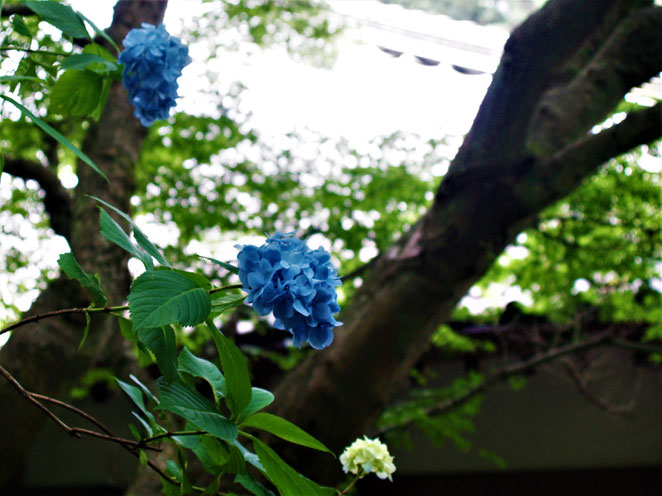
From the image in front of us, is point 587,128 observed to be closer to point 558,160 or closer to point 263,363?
point 558,160

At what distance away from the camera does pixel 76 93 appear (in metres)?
1.06

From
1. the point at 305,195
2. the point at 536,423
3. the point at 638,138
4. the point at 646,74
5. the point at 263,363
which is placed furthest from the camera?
the point at 536,423

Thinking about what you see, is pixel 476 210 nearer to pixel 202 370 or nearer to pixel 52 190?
pixel 202 370

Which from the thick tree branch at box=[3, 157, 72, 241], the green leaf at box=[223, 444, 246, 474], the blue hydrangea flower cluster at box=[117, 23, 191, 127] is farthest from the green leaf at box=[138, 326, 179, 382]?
the thick tree branch at box=[3, 157, 72, 241]

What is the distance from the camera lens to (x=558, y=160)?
1.96m

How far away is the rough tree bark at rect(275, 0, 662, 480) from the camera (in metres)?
1.94

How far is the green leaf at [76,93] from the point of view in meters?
1.03

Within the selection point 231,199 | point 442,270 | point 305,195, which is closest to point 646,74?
point 442,270

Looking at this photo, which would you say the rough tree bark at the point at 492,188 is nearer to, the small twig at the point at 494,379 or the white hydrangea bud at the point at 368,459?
the white hydrangea bud at the point at 368,459

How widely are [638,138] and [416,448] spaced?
183 inches

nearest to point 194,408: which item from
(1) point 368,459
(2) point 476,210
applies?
(1) point 368,459

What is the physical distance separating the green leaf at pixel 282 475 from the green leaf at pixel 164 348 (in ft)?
0.40


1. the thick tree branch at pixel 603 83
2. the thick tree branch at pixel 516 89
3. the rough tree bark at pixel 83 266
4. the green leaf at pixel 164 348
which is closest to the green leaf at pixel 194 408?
the green leaf at pixel 164 348

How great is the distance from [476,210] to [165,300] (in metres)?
1.46
